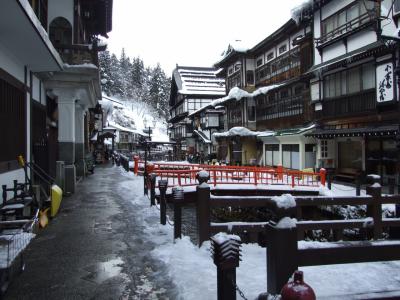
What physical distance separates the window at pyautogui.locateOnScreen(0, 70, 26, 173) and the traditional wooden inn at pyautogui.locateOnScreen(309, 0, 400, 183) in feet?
Result: 48.3

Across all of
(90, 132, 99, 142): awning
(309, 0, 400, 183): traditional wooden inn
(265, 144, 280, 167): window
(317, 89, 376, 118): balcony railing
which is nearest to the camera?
(309, 0, 400, 183): traditional wooden inn

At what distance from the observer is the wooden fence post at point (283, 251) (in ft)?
10.9

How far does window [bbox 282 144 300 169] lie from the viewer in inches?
1055

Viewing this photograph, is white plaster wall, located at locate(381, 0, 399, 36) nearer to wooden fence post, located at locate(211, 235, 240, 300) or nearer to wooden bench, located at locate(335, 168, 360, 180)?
wooden bench, located at locate(335, 168, 360, 180)

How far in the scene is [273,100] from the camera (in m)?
30.7

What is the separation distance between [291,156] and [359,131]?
1001 centimetres

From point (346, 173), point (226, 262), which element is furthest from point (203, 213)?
point (346, 173)

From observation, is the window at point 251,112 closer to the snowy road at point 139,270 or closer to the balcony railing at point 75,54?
the balcony railing at point 75,54

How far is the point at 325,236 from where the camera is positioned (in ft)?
48.3

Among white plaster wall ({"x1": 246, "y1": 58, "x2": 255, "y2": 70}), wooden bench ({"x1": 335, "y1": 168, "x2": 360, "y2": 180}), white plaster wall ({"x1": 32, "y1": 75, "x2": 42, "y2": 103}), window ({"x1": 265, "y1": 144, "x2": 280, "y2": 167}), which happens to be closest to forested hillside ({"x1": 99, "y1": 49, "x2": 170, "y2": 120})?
white plaster wall ({"x1": 246, "y1": 58, "x2": 255, "y2": 70})

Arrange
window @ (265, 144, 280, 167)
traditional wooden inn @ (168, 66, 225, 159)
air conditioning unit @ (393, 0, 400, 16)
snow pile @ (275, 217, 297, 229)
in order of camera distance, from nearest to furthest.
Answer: snow pile @ (275, 217, 297, 229)
air conditioning unit @ (393, 0, 400, 16)
window @ (265, 144, 280, 167)
traditional wooden inn @ (168, 66, 225, 159)

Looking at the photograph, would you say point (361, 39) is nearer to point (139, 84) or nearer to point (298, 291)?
point (298, 291)

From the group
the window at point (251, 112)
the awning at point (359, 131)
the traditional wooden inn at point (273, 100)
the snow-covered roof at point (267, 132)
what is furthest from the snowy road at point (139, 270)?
the window at point (251, 112)

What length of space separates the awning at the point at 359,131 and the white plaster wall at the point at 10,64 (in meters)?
16.0
